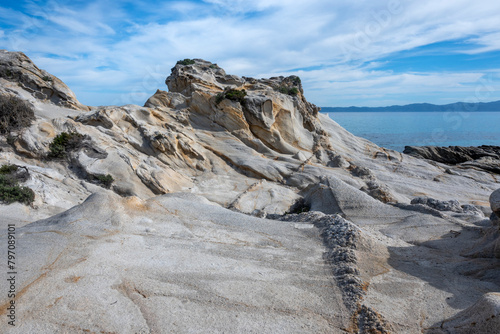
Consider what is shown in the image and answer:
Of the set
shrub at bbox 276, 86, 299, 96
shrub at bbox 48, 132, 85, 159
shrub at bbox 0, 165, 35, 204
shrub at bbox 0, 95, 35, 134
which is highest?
shrub at bbox 276, 86, 299, 96

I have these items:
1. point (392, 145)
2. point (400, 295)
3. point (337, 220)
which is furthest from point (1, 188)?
point (392, 145)

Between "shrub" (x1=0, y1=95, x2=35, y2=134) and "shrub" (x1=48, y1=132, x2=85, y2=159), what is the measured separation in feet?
5.84

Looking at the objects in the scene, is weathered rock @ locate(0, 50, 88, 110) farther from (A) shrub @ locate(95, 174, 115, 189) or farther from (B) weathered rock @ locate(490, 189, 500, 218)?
(B) weathered rock @ locate(490, 189, 500, 218)

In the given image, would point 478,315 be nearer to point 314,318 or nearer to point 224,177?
point 314,318

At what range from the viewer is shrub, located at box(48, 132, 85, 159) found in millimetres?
16969

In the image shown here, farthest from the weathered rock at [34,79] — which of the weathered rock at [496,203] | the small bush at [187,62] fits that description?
the weathered rock at [496,203]

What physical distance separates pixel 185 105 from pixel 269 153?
8.13 meters

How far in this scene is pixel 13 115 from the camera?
1694cm

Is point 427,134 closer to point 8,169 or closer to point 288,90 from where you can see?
point 288,90

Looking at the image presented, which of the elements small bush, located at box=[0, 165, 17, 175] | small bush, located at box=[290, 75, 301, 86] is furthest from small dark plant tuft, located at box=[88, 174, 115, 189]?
small bush, located at box=[290, 75, 301, 86]

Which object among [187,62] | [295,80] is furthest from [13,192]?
[295,80]

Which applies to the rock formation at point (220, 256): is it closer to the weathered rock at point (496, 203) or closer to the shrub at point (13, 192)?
the shrub at point (13, 192)

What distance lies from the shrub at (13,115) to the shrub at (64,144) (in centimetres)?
178

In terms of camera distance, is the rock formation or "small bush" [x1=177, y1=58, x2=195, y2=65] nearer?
the rock formation
